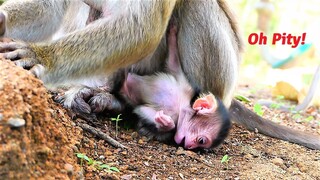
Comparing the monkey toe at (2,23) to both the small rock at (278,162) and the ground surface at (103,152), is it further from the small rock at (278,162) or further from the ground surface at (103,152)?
the small rock at (278,162)

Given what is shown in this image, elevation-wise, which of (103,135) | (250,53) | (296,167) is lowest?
(250,53)

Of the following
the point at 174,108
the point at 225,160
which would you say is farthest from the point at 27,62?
the point at 225,160

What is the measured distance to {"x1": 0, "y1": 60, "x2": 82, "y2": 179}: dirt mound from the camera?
99.7 inches

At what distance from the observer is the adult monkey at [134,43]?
3.54m

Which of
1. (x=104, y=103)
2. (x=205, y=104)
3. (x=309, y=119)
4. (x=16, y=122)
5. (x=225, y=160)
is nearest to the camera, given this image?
(x=16, y=122)

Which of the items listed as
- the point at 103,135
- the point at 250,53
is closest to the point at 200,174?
the point at 103,135

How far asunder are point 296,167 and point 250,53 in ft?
28.5

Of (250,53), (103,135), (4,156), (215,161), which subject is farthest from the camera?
(250,53)

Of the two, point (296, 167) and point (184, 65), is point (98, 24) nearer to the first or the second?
point (184, 65)

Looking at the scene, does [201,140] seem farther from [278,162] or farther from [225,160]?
[278,162]

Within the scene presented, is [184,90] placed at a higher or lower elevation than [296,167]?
higher

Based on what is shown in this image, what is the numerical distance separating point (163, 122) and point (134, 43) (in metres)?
0.71

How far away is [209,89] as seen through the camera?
4.39 metres

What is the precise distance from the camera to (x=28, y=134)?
2689 millimetres
